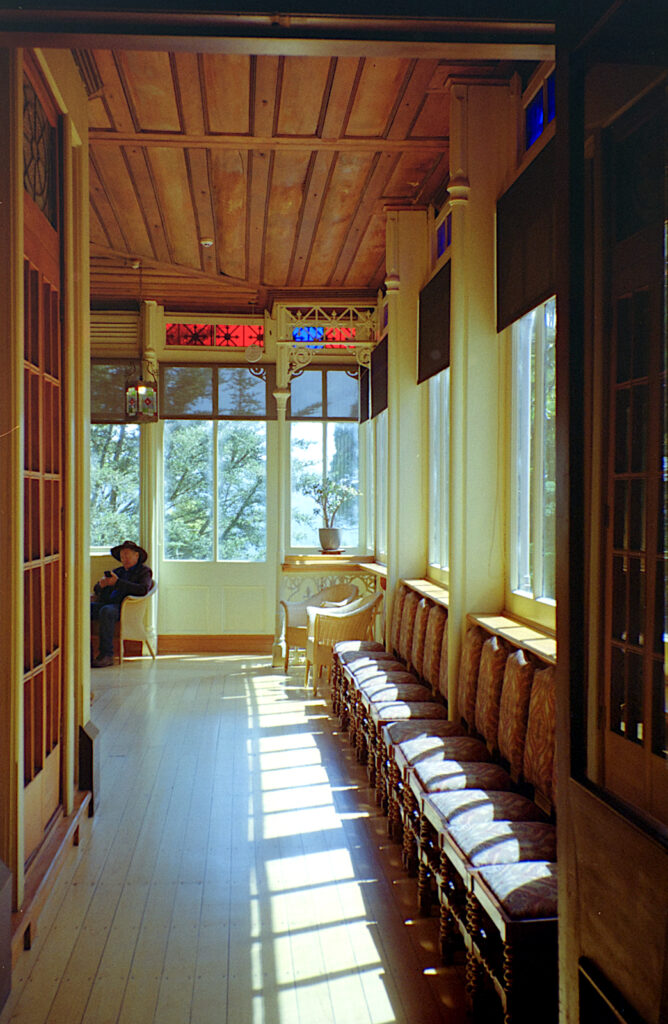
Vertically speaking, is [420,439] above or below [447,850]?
above

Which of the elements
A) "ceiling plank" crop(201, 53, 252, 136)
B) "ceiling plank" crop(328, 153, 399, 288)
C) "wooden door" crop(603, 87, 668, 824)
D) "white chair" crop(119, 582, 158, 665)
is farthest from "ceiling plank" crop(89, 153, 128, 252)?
"wooden door" crop(603, 87, 668, 824)

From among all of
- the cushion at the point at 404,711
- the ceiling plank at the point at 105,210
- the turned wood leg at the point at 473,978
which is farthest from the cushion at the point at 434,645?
the ceiling plank at the point at 105,210

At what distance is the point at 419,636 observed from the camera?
17.3 feet

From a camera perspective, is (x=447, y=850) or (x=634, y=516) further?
(x=447, y=850)

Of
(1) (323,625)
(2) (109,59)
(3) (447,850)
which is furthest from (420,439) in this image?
(3) (447,850)

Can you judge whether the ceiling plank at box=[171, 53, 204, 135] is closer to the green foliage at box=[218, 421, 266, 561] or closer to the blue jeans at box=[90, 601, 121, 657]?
the green foliage at box=[218, 421, 266, 561]

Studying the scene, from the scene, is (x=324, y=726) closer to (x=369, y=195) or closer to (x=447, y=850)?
(x=447, y=850)

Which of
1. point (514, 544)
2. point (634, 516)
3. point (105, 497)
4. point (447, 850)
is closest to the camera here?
point (634, 516)

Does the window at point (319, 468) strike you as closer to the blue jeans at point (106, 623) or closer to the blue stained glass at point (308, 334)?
the blue stained glass at point (308, 334)

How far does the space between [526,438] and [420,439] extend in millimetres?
2174

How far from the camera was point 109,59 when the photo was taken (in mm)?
3941

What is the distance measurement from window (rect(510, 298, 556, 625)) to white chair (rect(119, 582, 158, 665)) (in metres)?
5.23

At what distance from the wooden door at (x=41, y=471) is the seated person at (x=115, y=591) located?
4858 mm

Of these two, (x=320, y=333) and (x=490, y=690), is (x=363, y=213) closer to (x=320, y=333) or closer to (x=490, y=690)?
(x=320, y=333)
